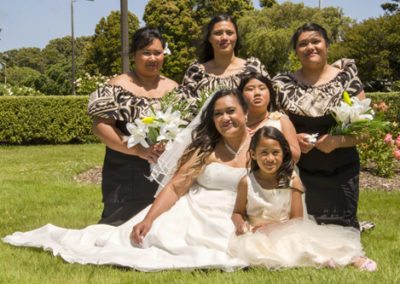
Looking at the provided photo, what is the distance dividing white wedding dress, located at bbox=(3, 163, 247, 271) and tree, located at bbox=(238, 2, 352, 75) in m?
29.1

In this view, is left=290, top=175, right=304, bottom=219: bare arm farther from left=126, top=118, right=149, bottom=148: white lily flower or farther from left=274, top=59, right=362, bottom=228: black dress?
left=126, top=118, right=149, bottom=148: white lily flower

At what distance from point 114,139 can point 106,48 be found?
47404mm

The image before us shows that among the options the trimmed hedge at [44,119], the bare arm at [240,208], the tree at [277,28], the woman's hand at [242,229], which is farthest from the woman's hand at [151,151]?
the tree at [277,28]

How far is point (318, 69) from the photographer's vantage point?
17.3ft

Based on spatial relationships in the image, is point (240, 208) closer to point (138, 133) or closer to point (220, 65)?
point (138, 133)

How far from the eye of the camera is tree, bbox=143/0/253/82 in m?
45.9

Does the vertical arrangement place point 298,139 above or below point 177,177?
above

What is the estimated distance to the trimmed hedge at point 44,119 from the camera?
18.2 metres

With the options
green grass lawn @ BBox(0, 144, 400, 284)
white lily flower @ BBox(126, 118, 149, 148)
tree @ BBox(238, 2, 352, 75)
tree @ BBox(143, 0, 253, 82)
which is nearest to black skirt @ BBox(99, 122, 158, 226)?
white lily flower @ BBox(126, 118, 149, 148)

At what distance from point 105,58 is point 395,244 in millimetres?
48222

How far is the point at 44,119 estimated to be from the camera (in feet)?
60.1

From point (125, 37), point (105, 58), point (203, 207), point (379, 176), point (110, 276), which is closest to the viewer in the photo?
point (110, 276)

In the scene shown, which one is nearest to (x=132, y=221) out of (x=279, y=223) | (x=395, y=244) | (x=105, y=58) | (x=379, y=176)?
(x=279, y=223)

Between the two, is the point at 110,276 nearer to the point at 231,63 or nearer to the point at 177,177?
the point at 177,177
